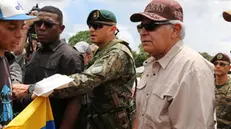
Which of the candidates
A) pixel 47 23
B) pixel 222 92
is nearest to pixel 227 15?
pixel 47 23

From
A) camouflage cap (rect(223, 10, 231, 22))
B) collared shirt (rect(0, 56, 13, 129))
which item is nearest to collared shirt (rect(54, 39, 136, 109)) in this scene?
collared shirt (rect(0, 56, 13, 129))

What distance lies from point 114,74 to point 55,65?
695mm

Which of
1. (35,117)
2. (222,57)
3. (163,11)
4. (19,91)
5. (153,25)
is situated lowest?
(222,57)

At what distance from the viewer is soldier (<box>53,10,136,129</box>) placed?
15.3 feet

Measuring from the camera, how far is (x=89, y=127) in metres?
5.23

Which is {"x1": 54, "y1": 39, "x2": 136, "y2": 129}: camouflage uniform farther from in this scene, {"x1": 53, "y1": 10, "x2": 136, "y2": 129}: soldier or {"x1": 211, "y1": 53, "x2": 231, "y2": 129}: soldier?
{"x1": 211, "y1": 53, "x2": 231, "y2": 129}: soldier

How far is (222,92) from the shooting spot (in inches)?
270

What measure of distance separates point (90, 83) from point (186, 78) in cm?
121

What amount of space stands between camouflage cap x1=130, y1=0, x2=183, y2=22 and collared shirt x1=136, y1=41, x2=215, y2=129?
244mm

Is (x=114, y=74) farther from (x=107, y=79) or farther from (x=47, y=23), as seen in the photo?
(x=47, y=23)

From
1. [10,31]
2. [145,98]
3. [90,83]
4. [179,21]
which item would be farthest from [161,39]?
[10,31]

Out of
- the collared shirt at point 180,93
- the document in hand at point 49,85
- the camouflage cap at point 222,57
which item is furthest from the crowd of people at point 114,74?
the camouflage cap at point 222,57

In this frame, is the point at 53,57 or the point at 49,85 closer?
the point at 49,85

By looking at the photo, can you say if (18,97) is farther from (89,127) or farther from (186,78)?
(186,78)
